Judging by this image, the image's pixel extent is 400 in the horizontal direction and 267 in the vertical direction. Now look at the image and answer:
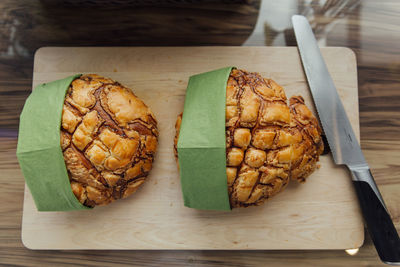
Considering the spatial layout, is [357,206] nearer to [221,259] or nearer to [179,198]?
[221,259]

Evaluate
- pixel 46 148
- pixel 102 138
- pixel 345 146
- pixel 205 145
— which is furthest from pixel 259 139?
pixel 46 148

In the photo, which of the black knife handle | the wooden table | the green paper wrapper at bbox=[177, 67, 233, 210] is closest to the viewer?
the green paper wrapper at bbox=[177, 67, 233, 210]

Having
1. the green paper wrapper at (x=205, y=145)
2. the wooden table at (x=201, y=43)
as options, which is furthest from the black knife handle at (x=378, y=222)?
the green paper wrapper at (x=205, y=145)

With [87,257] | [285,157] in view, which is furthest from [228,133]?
[87,257]

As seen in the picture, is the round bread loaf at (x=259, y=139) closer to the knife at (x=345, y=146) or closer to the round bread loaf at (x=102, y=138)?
the knife at (x=345, y=146)

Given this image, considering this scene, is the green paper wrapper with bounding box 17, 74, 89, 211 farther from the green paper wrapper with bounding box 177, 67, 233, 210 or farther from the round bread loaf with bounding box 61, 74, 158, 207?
the green paper wrapper with bounding box 177, 67, 233, 210

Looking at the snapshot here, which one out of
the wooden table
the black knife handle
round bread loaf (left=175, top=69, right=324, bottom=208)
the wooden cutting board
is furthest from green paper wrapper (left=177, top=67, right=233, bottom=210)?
the black knife handle
